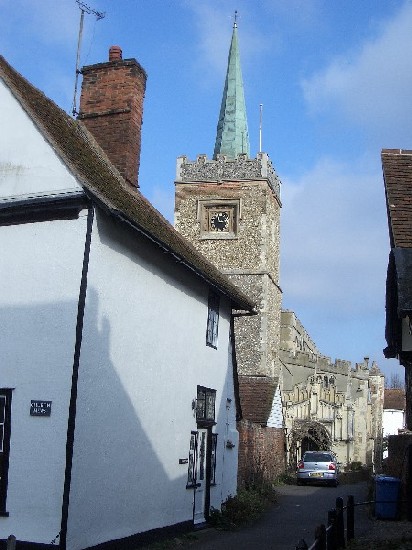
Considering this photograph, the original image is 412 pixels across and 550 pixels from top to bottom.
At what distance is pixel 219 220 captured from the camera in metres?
42.6

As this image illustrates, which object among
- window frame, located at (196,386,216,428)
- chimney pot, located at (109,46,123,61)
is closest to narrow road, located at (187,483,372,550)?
window frame, located at (196,386,216,428)

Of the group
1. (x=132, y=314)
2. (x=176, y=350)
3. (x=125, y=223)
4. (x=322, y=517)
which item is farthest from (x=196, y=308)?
(x=322, y=517)

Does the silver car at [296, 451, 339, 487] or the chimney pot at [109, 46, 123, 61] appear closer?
the chimney pot at [109, 46, 123, 61]

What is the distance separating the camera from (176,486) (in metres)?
14.0

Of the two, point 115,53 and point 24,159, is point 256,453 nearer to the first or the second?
point 115,53

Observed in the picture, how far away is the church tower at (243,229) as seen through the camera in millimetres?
39656

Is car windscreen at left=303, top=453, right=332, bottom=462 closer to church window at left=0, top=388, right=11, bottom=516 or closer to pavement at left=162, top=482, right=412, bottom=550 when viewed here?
pavement at left=162, top=482, right=412, bottom=550

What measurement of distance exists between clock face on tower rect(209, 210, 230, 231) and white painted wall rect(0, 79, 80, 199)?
102 ft

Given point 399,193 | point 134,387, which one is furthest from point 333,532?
point 399,193

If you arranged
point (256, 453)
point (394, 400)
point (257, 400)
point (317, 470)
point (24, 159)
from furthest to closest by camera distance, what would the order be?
point (394, 400), point (317, 470), point (257, 400), point (256, 453), point (24, 159)

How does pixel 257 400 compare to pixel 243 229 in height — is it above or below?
below

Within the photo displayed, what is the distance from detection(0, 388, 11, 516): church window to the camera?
10000 millimetres

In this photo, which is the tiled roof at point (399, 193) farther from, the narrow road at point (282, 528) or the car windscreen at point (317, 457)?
the car windscreen at point (317, 457)

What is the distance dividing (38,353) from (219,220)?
107ft
